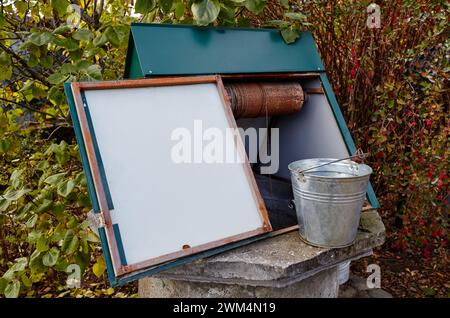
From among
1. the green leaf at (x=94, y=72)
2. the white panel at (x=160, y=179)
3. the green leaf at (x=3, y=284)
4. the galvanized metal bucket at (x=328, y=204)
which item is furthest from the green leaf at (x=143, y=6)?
the green leaf at (x=3, y=284)

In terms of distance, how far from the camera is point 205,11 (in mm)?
2061

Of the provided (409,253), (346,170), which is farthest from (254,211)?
(409,253)

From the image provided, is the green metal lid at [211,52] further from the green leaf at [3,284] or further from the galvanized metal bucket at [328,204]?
the green leaf at [3,284]

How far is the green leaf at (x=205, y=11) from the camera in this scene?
204 centimetres

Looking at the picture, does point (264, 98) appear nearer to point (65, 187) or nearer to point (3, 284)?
point (65, 187)

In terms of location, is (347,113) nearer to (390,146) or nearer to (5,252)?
(390,146)

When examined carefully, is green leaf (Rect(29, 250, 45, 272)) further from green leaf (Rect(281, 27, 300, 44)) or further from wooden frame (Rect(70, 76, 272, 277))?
green leaf (Rect(281, 27, 300, 44))

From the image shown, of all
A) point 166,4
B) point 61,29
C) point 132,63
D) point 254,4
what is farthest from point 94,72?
point 254,4

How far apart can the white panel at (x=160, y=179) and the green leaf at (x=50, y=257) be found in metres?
0.78

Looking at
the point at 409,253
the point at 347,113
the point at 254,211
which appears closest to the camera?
the point at 254,211

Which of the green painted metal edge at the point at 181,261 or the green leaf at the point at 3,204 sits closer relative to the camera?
the green painted metal edge at the point at 181,261
